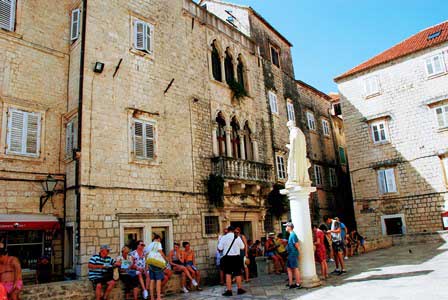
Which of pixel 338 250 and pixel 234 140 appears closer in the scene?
pixel 338 250

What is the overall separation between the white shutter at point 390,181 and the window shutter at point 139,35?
16817 mm

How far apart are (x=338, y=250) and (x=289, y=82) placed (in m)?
15.9

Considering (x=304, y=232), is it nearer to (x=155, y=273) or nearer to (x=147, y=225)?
(x=155, y=273)

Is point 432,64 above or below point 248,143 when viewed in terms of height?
above

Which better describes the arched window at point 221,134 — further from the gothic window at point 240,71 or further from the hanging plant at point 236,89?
the gothic window at point 240,71

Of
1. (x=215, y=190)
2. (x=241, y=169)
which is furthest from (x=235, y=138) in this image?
(x=215, y=190)

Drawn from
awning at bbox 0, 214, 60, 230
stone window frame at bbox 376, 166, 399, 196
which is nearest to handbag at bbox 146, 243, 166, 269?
awning at bbox 0, 214, 60, 230

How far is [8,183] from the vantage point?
11336 mm

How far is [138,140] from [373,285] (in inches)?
360

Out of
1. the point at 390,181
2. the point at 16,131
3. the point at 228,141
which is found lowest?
the point at 390,181

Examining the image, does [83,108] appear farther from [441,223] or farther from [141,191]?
[441,223]

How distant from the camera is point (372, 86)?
24531 millimetres

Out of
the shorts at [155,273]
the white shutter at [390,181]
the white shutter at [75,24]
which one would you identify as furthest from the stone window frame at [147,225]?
the white shutter at [390,181]

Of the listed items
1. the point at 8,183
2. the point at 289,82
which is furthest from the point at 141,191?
A: the point at 289,82
